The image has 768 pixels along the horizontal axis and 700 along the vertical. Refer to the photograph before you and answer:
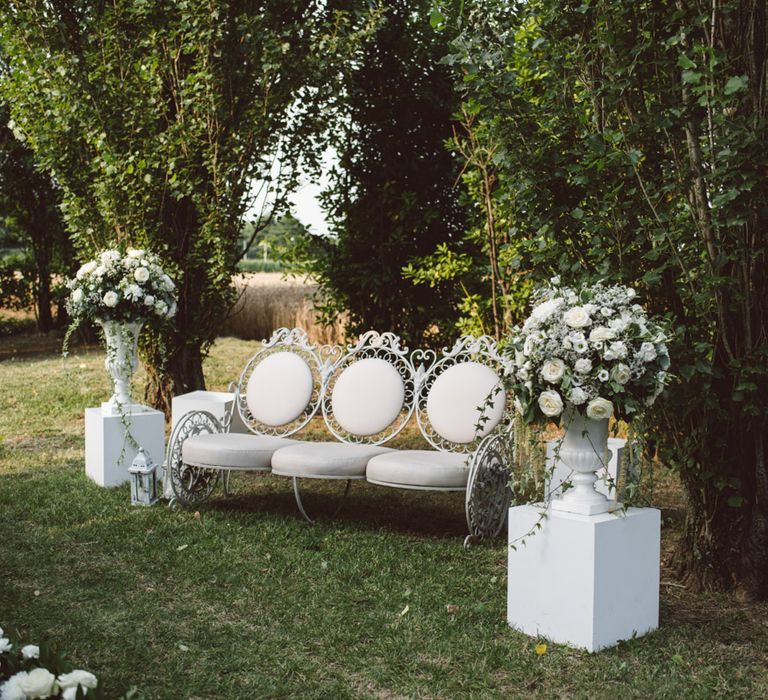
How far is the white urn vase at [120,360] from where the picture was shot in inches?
296

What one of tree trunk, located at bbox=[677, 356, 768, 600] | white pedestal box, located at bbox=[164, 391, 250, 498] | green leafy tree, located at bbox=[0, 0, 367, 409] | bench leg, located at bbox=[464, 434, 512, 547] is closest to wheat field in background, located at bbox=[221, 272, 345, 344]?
green leafy tree, located at bbox=[0, 0, 367, 409]

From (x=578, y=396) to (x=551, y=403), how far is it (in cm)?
12

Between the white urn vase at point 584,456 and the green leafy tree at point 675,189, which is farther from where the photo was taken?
the green leafy tree at point 675,189

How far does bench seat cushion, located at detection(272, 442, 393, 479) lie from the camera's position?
596 cm

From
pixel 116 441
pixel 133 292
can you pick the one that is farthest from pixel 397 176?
pixel 116 441

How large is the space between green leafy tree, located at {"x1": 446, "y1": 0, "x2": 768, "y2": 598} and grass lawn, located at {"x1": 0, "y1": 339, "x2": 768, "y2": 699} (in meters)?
0.65

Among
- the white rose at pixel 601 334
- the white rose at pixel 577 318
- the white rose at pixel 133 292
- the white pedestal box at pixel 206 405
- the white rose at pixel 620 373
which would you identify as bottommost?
the white pedestal box at pixel 206 405

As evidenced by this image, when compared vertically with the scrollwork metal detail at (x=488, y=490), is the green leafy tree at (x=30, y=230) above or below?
above

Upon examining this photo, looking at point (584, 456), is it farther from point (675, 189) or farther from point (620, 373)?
point (675, 189)

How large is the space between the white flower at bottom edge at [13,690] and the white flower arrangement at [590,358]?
2.35 meters

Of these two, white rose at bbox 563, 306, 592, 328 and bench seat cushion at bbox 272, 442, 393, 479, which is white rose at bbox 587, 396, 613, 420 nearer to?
white rose at bbox 563, 306, 592, 328

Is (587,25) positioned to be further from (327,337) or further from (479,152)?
(327,337)

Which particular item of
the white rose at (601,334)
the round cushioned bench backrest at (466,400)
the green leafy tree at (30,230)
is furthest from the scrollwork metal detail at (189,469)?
the green leafy tree at (30,230)

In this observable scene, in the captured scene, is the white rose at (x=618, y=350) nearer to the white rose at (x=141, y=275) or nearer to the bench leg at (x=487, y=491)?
the bench leg at (x=487, y=491)
